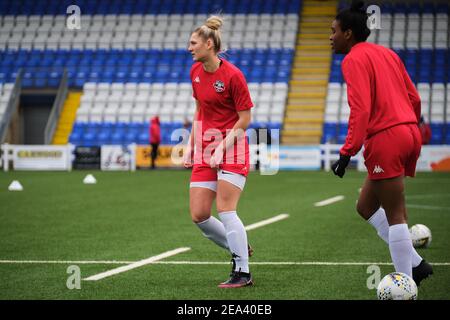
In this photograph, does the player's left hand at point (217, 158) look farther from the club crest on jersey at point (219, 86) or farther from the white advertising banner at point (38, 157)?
the white advertising banner at point (38, 157)

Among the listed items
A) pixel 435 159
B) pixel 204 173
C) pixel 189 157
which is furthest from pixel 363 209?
pixel 435 159

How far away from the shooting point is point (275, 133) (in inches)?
1319

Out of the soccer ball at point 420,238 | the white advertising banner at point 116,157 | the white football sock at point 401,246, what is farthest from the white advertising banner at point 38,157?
the white football sock at point 401,246

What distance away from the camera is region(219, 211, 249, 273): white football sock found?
22.6 feet

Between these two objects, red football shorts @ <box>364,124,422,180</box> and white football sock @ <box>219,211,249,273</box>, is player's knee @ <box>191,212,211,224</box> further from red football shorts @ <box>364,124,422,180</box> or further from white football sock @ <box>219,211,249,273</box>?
red football shorts @ <box>364,124,422,180</box>

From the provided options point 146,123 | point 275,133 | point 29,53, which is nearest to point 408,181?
point 275,133

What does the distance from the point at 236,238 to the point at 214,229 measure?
404mm

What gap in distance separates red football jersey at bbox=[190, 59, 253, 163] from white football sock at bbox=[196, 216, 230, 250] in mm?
545

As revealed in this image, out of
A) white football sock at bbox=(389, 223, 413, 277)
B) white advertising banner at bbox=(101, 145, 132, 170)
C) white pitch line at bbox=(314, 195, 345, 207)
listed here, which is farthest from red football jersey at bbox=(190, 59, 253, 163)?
white advertising banner at bbox=(101, 145, 132, 170)

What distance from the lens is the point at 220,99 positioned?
6887 millimetres
